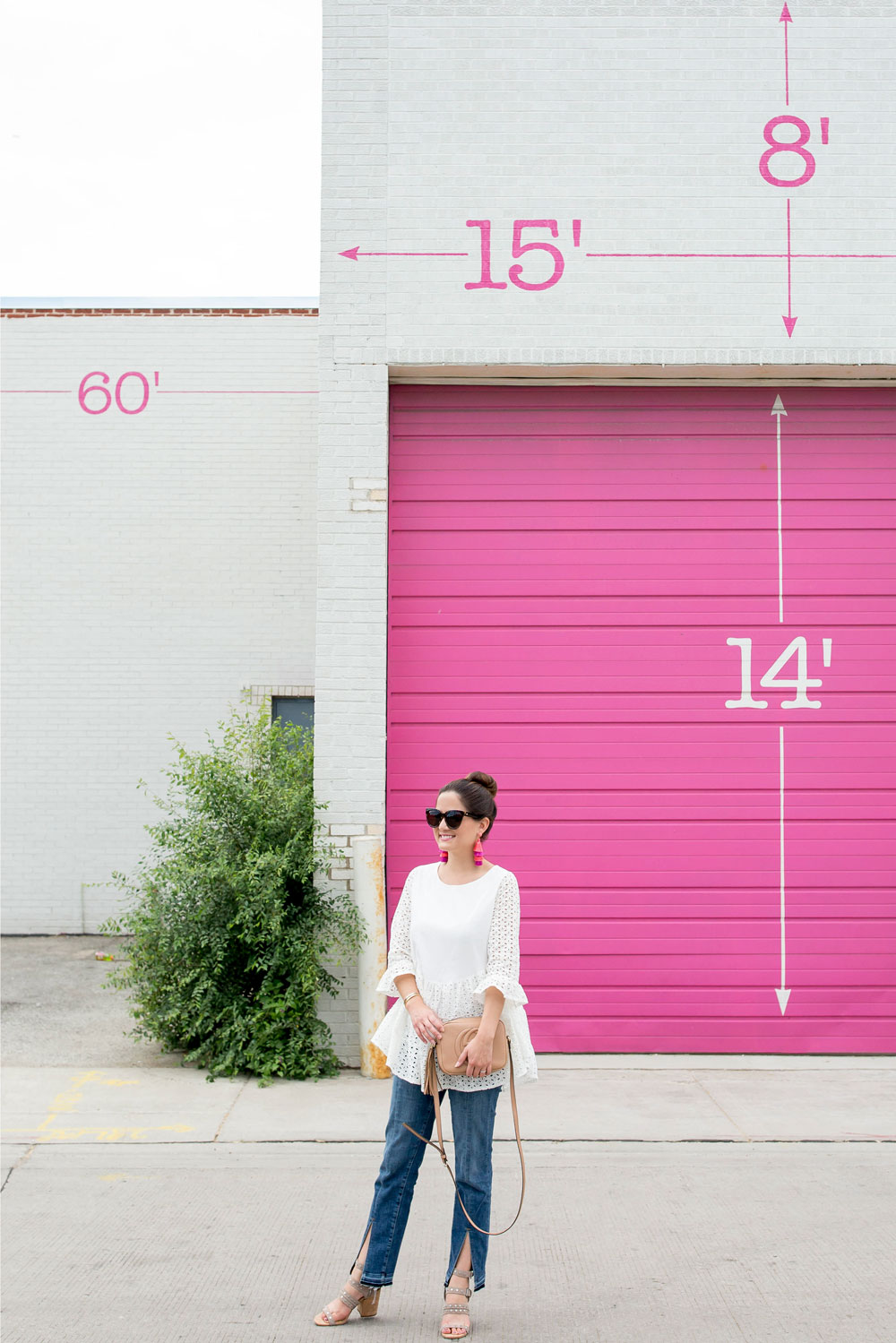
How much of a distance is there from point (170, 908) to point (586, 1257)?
3.50 m

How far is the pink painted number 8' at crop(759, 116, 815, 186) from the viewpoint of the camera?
7484mm

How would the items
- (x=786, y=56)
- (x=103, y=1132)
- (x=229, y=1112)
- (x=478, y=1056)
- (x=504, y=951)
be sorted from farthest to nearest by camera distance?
(x=786, y=56) → (x=229, y=1112) → (x=103, y=1132) → (x=504, y=951) → (x=478, y=1056)

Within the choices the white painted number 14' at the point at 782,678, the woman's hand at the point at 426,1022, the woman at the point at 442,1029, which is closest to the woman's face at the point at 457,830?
the woman at the point at 442,1029

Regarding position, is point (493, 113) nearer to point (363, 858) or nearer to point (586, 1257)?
point (363, 858)

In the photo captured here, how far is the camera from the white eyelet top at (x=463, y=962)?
12.8 feet

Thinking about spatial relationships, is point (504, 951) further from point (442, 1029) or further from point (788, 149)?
point (788, 149)

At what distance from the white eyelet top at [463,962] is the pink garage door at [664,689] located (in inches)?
137

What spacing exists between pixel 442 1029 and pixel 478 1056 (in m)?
0.15

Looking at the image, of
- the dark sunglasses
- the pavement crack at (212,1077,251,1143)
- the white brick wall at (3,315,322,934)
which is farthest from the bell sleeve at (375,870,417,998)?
the white brick wall at (3,315,322,934)

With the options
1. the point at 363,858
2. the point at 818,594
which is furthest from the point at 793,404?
the point at 363,858

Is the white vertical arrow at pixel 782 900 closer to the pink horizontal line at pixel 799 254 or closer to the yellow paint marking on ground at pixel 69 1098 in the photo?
the pink horizontal line at pixel 799 254

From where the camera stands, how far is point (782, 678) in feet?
25.0

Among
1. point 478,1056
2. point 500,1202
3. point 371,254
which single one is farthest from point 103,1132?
point 371,254

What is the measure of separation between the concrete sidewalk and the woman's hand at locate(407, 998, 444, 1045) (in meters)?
1.00
